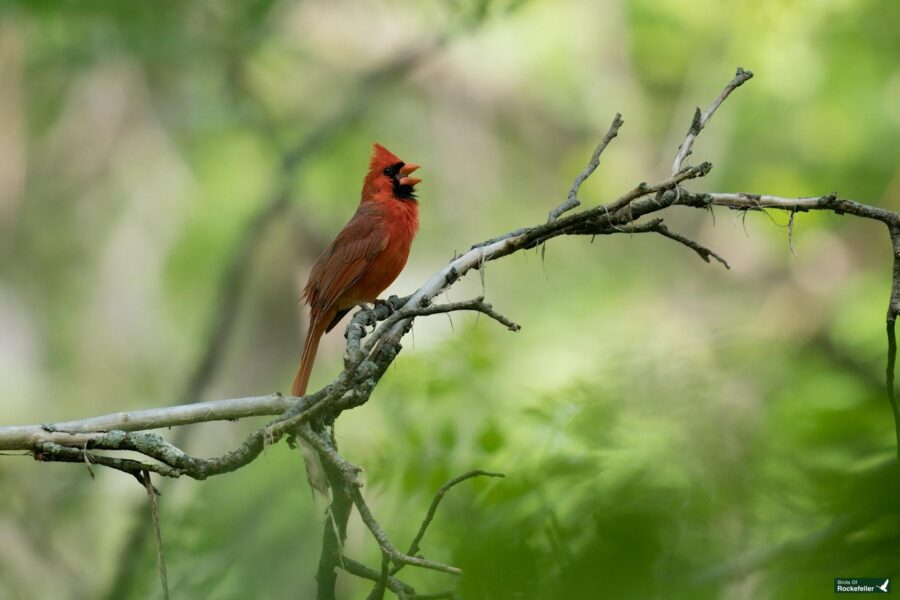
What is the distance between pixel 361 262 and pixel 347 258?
0.21 ft

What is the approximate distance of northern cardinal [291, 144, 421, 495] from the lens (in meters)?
4.55

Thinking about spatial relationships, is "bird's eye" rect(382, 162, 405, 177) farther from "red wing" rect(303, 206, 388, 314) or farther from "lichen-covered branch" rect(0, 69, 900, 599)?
"lichen-covered branch" rect(0, 69, 900, 599)

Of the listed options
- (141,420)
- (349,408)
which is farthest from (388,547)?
(141,420)

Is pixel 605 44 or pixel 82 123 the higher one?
pixel 605 44

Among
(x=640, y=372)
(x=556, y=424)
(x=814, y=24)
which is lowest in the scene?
(x=556, y=424)

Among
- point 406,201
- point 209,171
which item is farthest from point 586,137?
point 406,201

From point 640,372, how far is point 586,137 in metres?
8.23

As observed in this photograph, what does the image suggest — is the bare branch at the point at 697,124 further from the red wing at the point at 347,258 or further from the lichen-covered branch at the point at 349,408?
the red wing at the point at 347,258

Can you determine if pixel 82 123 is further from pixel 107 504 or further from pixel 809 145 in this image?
pixel 809 145

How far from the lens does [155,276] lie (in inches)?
401

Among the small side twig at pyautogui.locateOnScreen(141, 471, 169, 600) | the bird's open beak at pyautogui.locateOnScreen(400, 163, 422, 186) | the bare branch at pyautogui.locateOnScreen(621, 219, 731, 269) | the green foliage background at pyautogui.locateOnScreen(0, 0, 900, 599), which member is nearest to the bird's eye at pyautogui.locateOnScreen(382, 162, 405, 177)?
the bird's open beak at pyautogui.locateOnScreen(400, 163, 422, 186)

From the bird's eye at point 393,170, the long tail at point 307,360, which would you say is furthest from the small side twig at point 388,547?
the bird's eye at point 393,170

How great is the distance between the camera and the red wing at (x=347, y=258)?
14.9 feet

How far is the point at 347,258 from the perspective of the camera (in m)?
4.55
